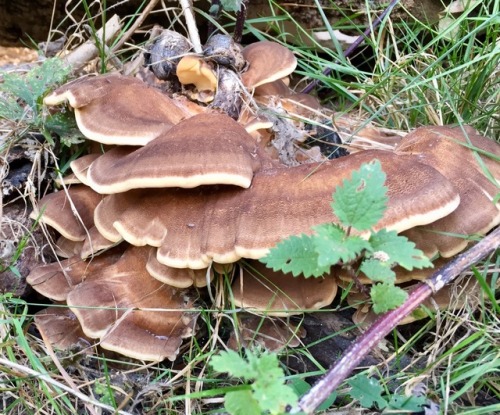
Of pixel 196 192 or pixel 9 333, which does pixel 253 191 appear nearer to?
pixel 196 192

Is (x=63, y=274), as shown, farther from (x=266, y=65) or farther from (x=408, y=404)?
(x=408, y=404)

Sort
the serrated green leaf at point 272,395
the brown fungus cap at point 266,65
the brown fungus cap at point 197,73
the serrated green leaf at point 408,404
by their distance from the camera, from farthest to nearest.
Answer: the brown fungus cap at point 266,65
the brown fungus cap at point 197,73
the serrated green leaf at point 408,404
the serrated green leaf at point 272,395

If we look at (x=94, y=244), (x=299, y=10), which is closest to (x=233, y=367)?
(x=94, y=244)

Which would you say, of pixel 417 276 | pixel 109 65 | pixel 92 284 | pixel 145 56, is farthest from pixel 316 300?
pixel 109 65

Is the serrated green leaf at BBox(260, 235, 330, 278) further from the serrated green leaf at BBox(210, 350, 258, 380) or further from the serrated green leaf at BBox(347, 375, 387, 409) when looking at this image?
the serrated green leaf at BBox(347, 375, 387, 409)

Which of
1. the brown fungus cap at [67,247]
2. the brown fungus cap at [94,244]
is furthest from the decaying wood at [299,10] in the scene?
the brown fungus cap at [94,244]

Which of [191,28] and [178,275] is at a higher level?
[191,28]

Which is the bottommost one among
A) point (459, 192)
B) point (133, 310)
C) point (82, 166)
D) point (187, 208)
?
point (133, 310)

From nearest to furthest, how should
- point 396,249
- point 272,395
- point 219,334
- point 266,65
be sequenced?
point 272,395 < point 396,249 < point 219,334 < point 266,65

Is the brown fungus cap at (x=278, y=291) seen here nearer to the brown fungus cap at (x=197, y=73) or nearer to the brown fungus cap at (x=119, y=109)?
the brown fungus cap at (x=119, y=109)
